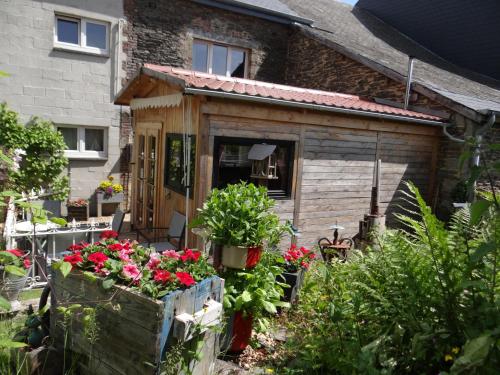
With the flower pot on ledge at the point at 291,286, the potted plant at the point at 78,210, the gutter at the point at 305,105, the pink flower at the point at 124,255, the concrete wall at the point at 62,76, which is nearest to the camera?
the pink flower at the point at 124,255

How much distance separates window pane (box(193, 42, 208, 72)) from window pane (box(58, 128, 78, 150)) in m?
4.32

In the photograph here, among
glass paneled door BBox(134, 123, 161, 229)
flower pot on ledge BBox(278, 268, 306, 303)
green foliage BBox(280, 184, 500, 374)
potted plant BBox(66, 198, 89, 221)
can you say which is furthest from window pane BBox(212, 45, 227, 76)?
green foliage BBox(280, 184, 500, 374)

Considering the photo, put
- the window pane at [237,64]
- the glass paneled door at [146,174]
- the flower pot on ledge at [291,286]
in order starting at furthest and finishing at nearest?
the window pane at [237,64] < the glass paneled door at [146,174] < the flower pot on ledge at [291,286]

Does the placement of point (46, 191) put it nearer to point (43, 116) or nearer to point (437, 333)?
point (43, 116)

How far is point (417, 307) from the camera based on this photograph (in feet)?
8.66

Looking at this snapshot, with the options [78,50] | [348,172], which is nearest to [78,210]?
[78,50]

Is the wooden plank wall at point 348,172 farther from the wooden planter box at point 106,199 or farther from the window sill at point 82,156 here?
the window sill at point 82,156

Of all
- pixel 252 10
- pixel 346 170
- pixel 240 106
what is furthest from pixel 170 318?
pixel 252 10

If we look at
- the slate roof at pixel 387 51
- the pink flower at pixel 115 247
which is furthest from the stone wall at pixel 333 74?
the pink flower at pixel 115 247

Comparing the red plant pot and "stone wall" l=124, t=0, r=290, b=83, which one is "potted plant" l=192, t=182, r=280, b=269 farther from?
"stone wall" l=124, t=0, r=290, b=83

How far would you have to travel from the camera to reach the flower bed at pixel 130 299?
2527 millimetres

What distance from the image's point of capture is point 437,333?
2.36 m

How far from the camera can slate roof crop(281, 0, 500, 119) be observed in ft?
33.7

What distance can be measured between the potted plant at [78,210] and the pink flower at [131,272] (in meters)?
8.42
